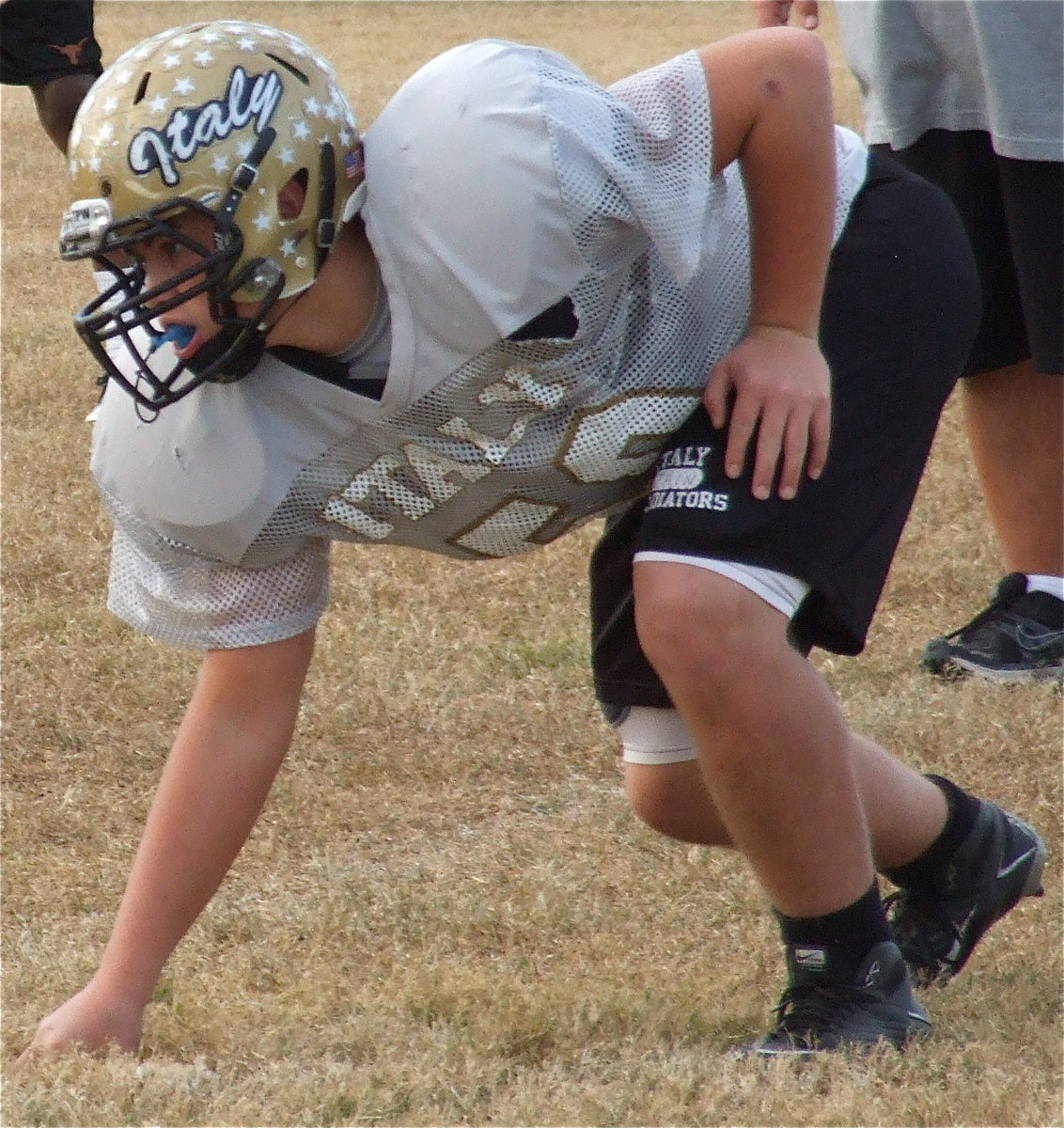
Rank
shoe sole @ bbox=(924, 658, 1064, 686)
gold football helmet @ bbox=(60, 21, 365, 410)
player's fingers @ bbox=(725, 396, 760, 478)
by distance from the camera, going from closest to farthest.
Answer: gold football helmet @ bbox=(60, 21, 365, 410) → player's fingers @ bbox=(725, 396, 760, 478) → shoe sole @ bbox=(924, 658, 1064, 686)

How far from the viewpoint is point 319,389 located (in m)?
2.05

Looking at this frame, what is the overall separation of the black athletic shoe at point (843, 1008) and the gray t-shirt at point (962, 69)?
179cm

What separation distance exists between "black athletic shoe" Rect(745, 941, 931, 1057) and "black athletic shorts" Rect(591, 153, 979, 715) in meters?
0.36

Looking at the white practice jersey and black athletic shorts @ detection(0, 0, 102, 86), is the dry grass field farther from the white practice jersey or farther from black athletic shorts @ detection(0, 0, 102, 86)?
black athletic shorts @ detection(0, 0, 102, 86)

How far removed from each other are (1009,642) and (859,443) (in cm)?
140

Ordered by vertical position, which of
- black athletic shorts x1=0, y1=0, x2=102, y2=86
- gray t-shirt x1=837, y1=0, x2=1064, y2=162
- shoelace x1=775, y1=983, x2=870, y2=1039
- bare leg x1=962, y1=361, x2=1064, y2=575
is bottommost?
black athletic shorts x1=0, y1=0, x2=102, y2=86

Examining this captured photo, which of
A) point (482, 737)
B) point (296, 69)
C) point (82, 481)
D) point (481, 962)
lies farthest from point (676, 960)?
point (82, 481)

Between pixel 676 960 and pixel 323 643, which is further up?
pixel 676 960

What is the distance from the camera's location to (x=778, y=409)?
2.08 meters

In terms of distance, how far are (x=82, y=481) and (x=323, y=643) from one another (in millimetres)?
1121

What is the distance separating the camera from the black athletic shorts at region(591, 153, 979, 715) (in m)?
2.09

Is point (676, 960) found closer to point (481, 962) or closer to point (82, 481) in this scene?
point (481, 962)

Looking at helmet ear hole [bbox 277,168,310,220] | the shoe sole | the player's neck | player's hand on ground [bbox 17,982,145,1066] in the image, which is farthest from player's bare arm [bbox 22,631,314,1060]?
the shoe sole

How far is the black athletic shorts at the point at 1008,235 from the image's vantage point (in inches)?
136
